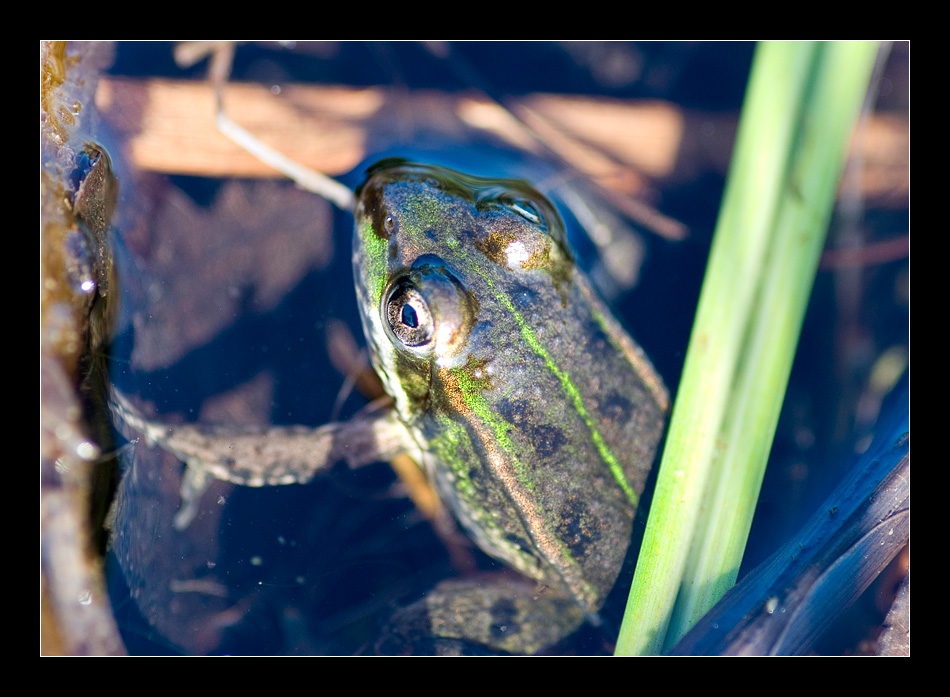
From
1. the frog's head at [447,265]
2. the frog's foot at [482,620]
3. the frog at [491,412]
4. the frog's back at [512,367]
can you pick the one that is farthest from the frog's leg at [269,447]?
the frog's foot at [482,620]

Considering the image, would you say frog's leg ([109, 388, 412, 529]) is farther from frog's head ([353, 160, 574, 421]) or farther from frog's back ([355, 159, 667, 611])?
frog's head ([353, 160, 574, 421])

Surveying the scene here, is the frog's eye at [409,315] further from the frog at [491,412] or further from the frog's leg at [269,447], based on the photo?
the frog's leg at [269,447]

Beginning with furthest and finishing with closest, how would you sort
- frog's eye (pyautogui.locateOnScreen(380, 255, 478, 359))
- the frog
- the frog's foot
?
the frog's foot, the frog, frog's eye (pyautogui.locateOnScreen(380, 255, 478, 359))

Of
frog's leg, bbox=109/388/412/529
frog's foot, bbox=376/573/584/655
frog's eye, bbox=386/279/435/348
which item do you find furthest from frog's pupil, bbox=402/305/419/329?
frog's foot, bbox=376/573/584/655

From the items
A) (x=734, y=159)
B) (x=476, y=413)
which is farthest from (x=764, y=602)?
(x=734, y=159)

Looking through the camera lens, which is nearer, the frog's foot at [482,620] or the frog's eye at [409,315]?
the frog's eye at [409,315]

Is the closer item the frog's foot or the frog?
the frog
